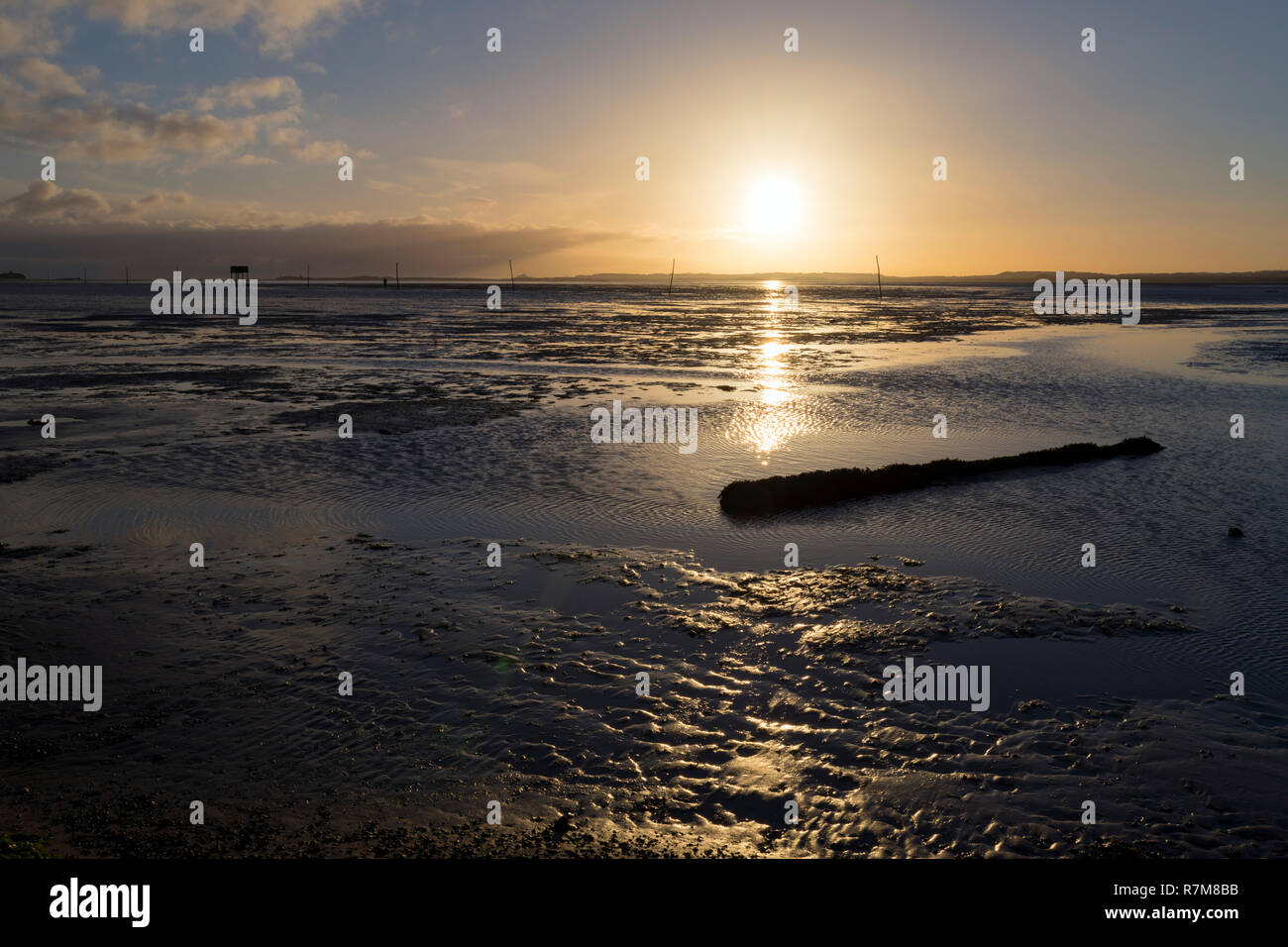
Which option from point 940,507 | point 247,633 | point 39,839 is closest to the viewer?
point 39,839

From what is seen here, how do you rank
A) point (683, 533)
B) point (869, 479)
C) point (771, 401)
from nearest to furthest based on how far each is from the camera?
point (683, 533) → point (869, 479) → point (771, 401)

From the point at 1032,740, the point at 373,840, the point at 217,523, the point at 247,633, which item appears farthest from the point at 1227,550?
the point at 217,523

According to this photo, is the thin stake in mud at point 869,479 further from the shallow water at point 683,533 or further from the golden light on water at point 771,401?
the golden light on water at point 771,401

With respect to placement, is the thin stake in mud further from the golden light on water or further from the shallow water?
the golden light on water

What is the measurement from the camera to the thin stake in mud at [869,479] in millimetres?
13812

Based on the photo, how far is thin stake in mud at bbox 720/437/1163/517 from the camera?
45.3 feet

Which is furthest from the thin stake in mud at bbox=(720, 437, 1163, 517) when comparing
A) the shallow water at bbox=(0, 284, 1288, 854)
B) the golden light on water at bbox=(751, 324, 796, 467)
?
the golden light on water at bbox=(751, 324, 796, 467)

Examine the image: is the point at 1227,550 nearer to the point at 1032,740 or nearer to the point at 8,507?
the point at 1032,740

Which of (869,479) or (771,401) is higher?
(771,401)

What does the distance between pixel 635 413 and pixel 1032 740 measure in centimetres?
1770

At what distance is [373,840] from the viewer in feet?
17.6

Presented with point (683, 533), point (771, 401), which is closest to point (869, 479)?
point (683, 533)

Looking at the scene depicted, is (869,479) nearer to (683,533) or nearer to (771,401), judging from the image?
(683,533)

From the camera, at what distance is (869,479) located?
15016 millimetres
